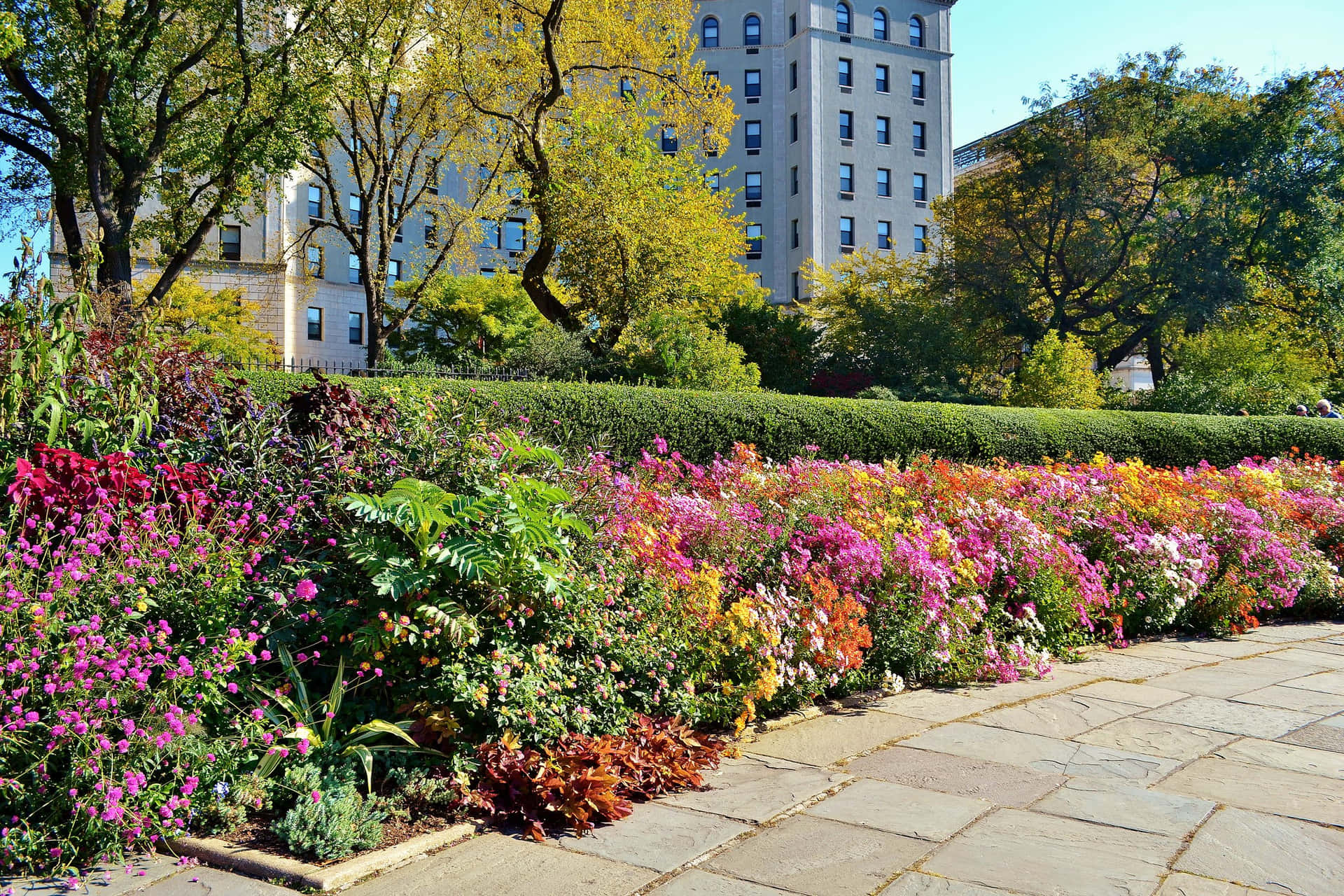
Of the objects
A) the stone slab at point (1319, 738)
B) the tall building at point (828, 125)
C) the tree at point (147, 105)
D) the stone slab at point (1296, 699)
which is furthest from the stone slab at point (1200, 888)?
the tall building at point (828, 125)

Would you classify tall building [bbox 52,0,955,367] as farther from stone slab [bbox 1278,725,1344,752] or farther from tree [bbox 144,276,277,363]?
stone slab [bbox 1278,725,1344,752]

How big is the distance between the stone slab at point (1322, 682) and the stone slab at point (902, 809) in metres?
3.40

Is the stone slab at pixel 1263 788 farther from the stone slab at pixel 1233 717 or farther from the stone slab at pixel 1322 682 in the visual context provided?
the stone slab at pixel 1322 682

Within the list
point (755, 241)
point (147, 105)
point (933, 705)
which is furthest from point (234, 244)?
point (933, 705)

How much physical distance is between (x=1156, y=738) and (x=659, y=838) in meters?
2.74

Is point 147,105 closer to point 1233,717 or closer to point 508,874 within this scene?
point 508,874

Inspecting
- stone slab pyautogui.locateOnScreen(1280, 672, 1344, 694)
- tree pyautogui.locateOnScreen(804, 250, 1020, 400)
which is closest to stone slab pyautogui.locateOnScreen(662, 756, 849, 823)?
stone slab pyautogui.locateOnScreen(1280, 672, 1344, 694)

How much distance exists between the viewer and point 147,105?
1608 cm

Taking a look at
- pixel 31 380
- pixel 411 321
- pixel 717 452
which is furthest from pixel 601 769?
pixel 411 321

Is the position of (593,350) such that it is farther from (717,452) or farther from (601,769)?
(601,769)

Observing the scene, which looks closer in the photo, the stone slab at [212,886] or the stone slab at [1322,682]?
the stone slab at [212,886]

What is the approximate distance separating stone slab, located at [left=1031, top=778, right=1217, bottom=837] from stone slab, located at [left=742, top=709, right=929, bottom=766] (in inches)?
35.1

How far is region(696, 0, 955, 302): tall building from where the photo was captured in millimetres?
46781

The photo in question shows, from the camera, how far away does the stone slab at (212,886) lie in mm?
2670
